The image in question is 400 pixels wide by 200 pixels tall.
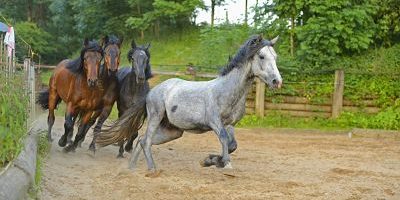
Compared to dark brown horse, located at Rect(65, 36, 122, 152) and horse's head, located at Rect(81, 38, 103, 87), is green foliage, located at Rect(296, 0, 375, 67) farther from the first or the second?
horse's head, located at Rect(81, 38, 103, 87)

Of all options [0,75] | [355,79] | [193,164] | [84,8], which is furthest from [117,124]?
[84,8]

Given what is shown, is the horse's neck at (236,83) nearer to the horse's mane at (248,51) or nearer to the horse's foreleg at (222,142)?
the horse's mane at (248,51)

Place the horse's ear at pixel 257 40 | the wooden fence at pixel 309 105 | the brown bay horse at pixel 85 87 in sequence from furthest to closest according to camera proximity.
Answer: the wooden fence at pixel 309 105 → the brown bay horse at pixel 85 87 → the horse's ear at pixel 257 40

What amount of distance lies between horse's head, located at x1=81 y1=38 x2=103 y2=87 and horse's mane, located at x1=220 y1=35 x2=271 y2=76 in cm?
229

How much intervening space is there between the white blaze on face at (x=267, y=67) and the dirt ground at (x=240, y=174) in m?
1.21

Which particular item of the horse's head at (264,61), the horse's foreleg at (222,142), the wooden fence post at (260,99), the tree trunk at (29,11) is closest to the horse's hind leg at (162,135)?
the horse's foreleg at (222,142)

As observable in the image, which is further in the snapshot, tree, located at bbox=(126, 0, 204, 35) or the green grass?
tree, located at bbox=(126, 0, 204, 35)

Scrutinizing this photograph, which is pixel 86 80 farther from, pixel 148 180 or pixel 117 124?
pixel 148 180

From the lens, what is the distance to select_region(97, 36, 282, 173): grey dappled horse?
6598 mm

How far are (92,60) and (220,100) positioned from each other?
8.55 feet

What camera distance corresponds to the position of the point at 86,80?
28.7 ft

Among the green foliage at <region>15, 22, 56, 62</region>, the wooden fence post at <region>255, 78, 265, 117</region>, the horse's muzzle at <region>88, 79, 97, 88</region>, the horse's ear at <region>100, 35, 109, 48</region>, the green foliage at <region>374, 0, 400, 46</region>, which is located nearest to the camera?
the horse's muzzle at <region>88, 79, 97, 88</region>

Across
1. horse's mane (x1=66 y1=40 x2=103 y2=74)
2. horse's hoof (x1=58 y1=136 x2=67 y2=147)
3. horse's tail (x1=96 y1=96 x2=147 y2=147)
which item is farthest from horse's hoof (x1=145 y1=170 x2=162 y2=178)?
horse's hoof (x1=58 y1=136 x2=67 y2=147)

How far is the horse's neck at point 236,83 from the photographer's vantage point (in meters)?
6.74
